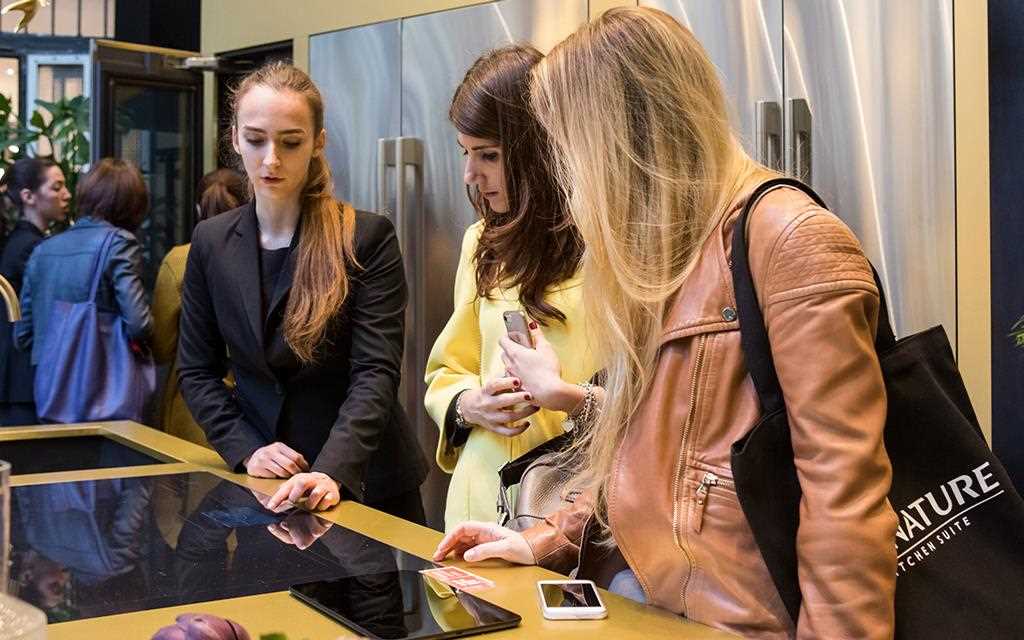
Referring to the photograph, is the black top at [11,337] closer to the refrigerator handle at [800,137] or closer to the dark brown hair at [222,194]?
the dark brown hair at [222,194]

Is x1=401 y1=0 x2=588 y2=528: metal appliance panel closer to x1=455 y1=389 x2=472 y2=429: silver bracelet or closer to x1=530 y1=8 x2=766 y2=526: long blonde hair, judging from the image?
x1=455 y1=389 x2=472 y2=429: silver bracelet

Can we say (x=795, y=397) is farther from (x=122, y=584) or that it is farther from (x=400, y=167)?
(x=400, y=167)

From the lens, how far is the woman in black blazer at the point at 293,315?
2213 millimetres

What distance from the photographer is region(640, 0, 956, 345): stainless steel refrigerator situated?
8.94ft

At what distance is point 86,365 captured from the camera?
14.1 ft

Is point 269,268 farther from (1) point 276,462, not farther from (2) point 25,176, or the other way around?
(2) point 25,176

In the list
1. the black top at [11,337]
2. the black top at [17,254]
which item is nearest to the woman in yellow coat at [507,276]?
the black top at [11,337]

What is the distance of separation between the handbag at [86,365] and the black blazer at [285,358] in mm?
2075

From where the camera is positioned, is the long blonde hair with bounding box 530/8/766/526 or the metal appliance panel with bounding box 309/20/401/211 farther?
the metal appliance panel with bounding box 309/20/401/211

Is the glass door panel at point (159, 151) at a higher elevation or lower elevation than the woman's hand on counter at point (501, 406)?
higher

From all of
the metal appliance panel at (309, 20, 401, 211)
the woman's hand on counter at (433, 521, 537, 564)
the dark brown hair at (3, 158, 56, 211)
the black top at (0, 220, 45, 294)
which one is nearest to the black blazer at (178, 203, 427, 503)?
the woman's hand on counter at (433, 521, 537, 564)

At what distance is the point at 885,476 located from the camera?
3.85 feet

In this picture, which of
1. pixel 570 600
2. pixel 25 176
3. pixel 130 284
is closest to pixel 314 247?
pixel 570 600

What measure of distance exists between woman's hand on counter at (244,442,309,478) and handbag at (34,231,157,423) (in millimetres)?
2357
